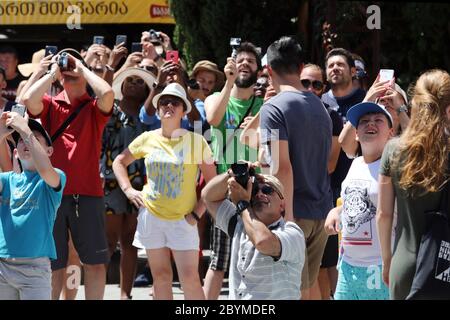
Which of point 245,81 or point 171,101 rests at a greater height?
point 245,81

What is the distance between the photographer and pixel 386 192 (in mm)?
4812

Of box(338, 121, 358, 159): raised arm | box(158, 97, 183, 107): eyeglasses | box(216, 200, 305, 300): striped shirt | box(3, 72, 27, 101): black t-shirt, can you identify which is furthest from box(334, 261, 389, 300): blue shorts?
box(3, 72, 27, 101): black t-shirt

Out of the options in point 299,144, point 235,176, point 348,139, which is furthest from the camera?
point 348,139

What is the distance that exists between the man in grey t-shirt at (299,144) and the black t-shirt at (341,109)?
3.23 feet

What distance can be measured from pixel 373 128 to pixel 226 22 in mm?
5765

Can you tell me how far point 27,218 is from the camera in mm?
5980

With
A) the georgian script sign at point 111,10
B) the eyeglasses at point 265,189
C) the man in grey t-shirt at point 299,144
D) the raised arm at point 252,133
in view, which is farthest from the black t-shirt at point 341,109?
the georgian script sign at point 111,10

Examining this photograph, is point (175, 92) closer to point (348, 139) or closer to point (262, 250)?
point (348, 139)

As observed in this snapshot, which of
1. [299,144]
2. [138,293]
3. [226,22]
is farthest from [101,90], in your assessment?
[226,22]

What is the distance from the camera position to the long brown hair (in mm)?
4578

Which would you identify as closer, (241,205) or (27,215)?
(241,205)

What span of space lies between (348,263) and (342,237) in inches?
5.8

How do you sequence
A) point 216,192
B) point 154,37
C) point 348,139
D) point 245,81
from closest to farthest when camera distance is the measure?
point 216,192 → point 348,139 → point 245,81 → point 154,37
